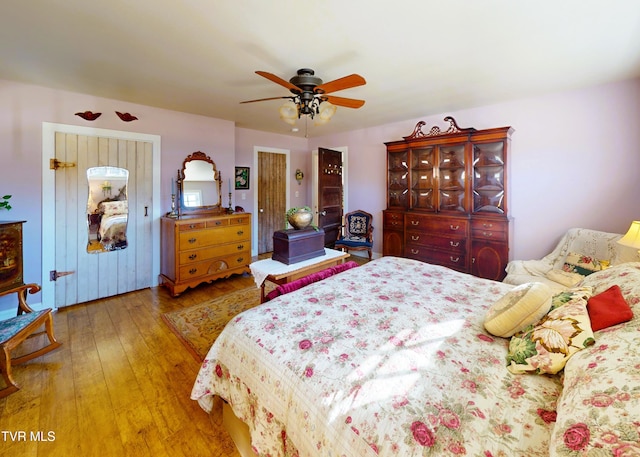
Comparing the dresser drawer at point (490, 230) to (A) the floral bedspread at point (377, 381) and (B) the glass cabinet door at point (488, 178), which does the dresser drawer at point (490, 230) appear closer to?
(B) the glass cabinet door at point (488, 178)

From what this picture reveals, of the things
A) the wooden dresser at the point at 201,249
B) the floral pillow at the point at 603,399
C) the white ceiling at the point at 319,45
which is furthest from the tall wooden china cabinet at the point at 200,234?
the floral pillow at the point at 603,399

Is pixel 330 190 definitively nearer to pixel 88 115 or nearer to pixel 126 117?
pixel 126 117

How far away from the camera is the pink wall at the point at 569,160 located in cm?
283

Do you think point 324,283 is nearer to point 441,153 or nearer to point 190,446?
point 190,446

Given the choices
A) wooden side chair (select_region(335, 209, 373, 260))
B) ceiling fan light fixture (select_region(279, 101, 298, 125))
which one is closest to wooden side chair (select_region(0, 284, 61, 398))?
ceiling fan light fixture (select_region(279, 101, 298, 125))

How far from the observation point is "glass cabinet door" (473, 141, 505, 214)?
3.45 meters

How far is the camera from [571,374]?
87 centimetres

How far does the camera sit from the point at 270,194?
18.0 feet

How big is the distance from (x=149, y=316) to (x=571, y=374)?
337cm

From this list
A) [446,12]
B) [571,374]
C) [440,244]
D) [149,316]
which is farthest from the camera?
[440,244]

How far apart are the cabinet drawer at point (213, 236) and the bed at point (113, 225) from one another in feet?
2.64

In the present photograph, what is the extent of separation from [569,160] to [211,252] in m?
4.50

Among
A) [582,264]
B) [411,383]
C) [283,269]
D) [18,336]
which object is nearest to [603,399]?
[411,383]

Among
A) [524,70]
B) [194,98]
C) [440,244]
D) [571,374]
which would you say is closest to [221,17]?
[194,98]
